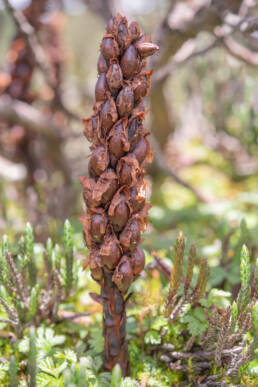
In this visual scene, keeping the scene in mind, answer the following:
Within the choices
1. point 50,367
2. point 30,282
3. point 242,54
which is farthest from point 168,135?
point 50,367

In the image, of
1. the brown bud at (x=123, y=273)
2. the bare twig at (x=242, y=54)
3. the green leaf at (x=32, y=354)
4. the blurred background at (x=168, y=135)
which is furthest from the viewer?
the bare twig at (x=242, y=54)

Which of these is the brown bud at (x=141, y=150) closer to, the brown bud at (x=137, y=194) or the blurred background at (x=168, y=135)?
the brown bud at (x=137, y=194)

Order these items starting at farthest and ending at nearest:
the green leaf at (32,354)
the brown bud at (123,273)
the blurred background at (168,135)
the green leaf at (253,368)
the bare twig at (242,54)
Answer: the bare twig at (242,54) < the blurred background at (168,135) < the green leaf at (253,368) < the brown bud at (123,273) < the green leaf at (32,354)

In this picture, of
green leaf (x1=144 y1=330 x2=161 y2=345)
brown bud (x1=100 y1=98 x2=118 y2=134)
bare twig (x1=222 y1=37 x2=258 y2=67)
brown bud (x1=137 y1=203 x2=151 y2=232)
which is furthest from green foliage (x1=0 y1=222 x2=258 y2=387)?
bare twig (x1=222 y1=37 x2=258 y2=67)

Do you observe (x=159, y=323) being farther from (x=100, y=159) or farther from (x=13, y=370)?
(x=100, y=159)

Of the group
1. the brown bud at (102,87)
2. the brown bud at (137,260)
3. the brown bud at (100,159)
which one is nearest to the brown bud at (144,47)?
the brown bud at (102,87)

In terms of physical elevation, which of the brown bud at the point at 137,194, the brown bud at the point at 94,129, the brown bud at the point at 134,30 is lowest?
the brown bud at the point at 137,194

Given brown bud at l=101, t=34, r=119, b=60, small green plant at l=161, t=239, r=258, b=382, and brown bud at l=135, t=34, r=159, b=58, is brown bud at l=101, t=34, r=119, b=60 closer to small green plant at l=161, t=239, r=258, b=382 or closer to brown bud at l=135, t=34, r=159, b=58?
brown bud at l=135, t=34, r=159, b=58

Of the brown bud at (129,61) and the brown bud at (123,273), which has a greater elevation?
the brown bud at (129,61)
